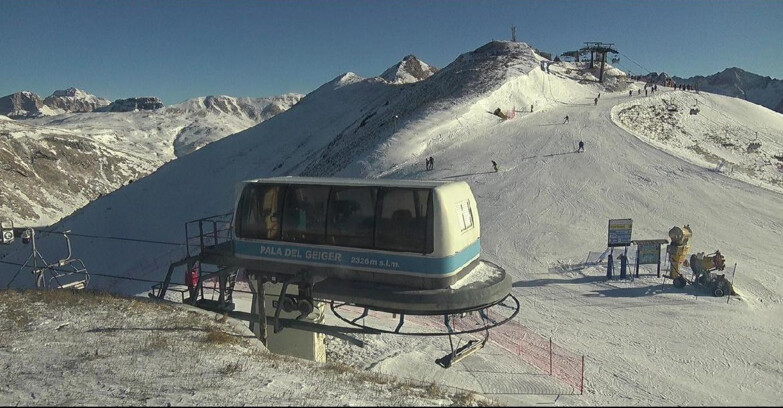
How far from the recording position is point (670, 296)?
1620 cm

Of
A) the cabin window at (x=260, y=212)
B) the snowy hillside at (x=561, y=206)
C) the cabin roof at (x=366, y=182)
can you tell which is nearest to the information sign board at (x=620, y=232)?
the snowy hillside at (x=561, y=206)

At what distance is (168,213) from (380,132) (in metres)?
23.5

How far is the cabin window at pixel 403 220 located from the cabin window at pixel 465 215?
82 centimetres

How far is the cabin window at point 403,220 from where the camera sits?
8.37 m

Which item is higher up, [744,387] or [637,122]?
[637,122]

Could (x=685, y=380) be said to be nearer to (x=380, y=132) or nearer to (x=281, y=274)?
(x=281, y=274)

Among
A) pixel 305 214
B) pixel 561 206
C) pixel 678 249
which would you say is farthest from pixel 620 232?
pixel 305 214

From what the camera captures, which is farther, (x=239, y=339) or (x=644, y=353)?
(x=644, y=353)

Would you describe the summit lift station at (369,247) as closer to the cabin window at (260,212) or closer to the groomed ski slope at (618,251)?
the cabin window at (260,212)

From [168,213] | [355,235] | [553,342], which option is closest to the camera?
[355,235]

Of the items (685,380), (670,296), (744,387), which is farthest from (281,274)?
(670,296)

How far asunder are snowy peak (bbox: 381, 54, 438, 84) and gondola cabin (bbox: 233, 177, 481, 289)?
82.8 m

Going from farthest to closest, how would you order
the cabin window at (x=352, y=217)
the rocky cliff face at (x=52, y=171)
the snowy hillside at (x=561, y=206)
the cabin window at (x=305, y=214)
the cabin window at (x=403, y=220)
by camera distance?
the rocky cliff face at (x=52, y=171) → the snowy hillside at (x=561, y=206) → the cabin window at (x=305, y=214) → the cabin window at (x=352, y=217) → the cabin window at (x=403, y=220)

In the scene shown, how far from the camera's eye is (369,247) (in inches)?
344
